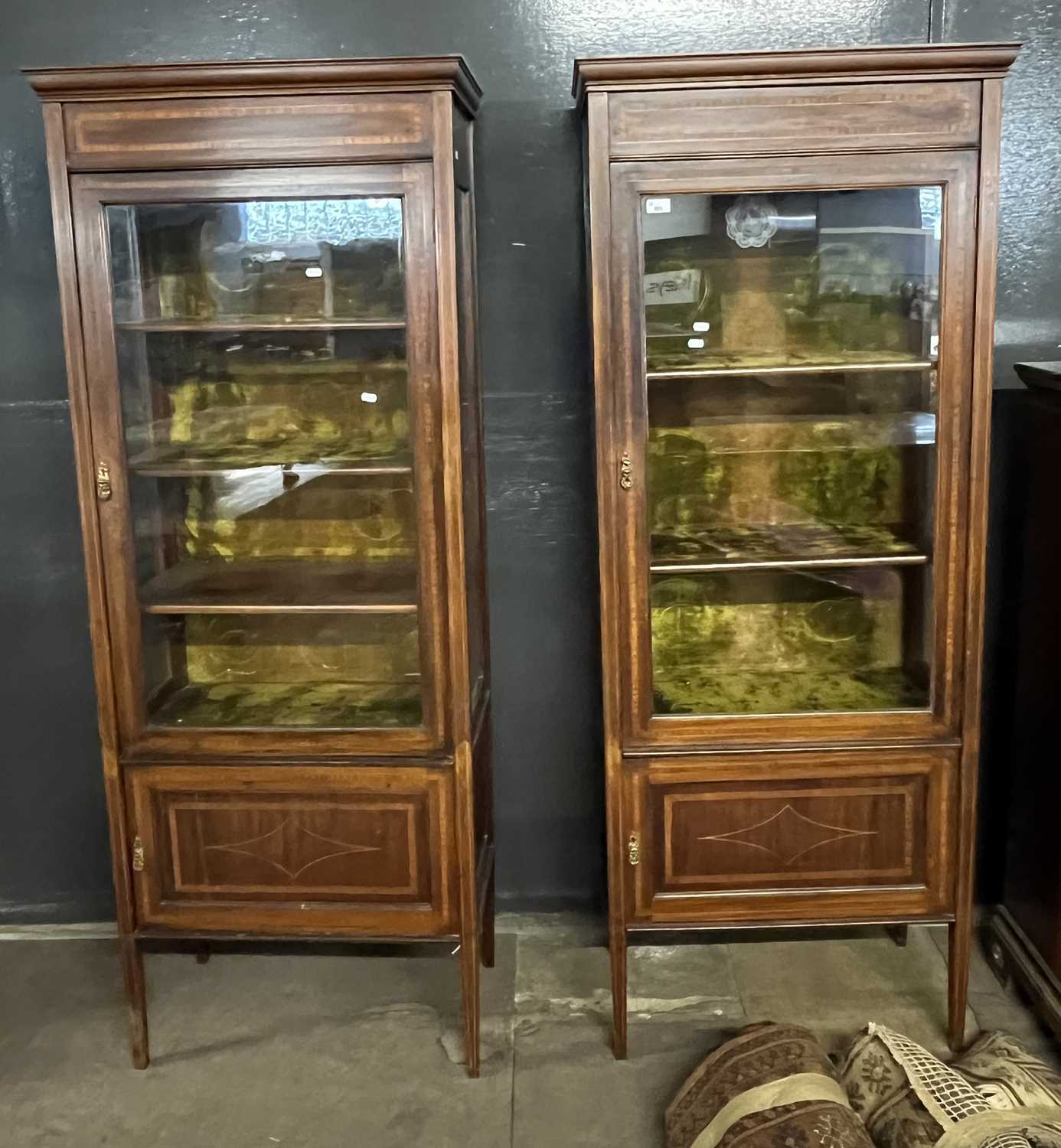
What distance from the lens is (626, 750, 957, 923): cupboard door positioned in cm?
219

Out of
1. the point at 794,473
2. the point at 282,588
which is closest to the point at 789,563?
the point at 794,473

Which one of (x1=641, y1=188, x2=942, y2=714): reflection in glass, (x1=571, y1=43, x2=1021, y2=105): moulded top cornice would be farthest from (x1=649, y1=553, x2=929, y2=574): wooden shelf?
(x1=571, y1=43, x2=1021, y2=105): moulded top cornice

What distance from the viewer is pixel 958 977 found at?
2.25 metres

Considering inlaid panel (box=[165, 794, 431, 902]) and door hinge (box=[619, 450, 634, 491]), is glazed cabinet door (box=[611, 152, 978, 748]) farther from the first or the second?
inlaid panel (box=[165, 794, 431, 902])

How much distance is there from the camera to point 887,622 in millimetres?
2279

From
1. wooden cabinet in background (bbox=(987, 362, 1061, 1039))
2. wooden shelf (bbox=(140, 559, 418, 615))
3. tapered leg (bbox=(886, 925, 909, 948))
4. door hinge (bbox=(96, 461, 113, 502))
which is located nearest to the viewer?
door hinge (bbox=(96, 461, 113, 502))

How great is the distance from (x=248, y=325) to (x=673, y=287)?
81cm

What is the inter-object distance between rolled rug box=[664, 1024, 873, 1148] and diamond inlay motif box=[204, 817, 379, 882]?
2.48 feet

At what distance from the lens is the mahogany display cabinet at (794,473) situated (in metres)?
1.98

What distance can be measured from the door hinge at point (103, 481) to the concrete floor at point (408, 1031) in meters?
1.16

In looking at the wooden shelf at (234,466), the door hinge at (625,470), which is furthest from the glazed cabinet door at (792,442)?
the wooden shelf at (234,466)

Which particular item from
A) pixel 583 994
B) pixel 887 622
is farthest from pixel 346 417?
pixel 583 994

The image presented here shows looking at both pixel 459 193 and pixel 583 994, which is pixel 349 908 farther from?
pixel 459 193

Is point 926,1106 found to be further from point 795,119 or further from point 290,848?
point 795,119
